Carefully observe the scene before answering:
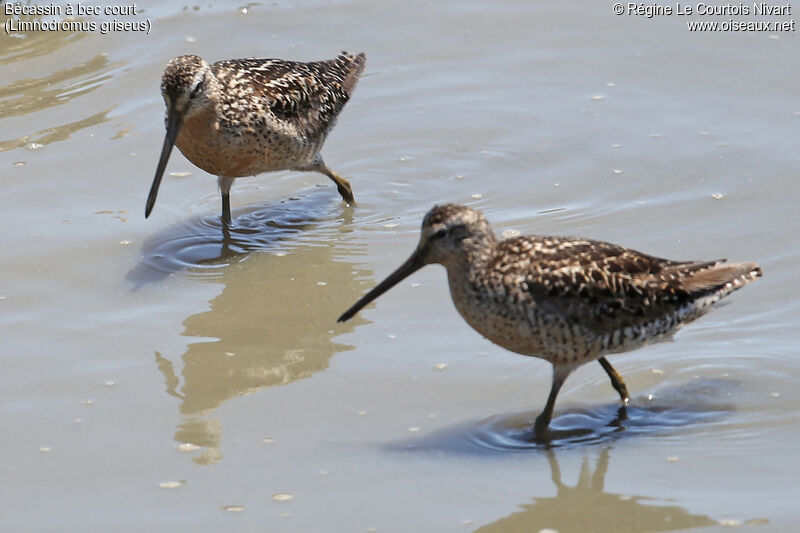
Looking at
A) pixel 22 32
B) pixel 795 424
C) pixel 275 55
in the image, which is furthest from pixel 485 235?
pixel 22 32

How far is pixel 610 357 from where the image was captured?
21.0ft

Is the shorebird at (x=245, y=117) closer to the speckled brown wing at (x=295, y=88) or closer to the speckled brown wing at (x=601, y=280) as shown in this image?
the speckled brown wing at (x=295, y=88)

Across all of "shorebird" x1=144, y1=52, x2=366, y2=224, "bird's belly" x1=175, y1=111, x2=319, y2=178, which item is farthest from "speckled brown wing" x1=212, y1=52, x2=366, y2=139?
"bird's belly" x1=175, y1=111, x2=319, y2=178

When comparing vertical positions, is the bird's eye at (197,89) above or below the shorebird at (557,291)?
above

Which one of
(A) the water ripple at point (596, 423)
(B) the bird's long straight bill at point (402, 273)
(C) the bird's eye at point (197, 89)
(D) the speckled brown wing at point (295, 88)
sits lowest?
(A) the water ripple at point (596, 423)

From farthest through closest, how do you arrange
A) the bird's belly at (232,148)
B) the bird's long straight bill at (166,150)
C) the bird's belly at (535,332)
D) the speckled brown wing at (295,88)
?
→ the speckled brown wing at (295,88), the bird's belly at (232,148), the bird's long straight bill at (166,150), the bird's belly at (535,332)

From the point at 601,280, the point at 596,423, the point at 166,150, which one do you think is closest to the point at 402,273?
the point at 601,280

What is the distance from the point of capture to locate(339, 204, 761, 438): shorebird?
5.46 m

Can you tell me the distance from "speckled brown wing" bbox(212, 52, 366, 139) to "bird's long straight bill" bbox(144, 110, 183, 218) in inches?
15.7

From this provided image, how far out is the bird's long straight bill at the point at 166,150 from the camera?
7648mm

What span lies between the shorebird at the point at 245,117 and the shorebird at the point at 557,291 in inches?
99.3

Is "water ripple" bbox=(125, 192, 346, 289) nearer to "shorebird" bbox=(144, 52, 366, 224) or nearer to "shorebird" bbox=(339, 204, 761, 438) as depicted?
"shorebird" bbox=(144, 52, 366, 224)

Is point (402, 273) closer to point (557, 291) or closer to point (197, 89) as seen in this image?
point (557, 291)

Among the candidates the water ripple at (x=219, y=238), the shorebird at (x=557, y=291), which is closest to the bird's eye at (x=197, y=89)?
the water ripple at (x=219, y=238)
